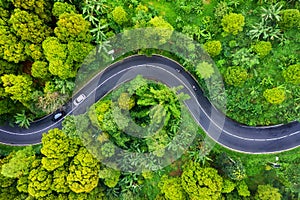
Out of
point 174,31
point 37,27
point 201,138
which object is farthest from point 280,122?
point 37,27

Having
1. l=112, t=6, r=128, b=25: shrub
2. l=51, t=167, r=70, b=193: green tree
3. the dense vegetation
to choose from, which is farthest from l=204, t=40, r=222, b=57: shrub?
l=51, t=167, r=70, b=193: green tree

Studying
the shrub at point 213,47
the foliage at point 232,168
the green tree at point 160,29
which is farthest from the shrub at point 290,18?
the foliage at point 232,168

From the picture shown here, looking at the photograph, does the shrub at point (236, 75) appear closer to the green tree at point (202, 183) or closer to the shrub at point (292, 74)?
the shrub at point (292, 74)

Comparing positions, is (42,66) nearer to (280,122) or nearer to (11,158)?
(11,158)

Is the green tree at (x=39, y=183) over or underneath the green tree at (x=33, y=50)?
underneath

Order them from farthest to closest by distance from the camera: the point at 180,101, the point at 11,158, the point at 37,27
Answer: the point at 180,101, the point at 11,158, the point at 37,27

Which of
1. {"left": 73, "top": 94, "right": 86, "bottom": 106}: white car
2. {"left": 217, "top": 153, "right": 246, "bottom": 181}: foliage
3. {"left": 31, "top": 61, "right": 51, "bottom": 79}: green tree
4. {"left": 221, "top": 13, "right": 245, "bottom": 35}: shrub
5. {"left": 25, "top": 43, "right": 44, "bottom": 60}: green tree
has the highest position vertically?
{"left": 221, "top": 13, "right": 245, "bottom": 35}: shrub

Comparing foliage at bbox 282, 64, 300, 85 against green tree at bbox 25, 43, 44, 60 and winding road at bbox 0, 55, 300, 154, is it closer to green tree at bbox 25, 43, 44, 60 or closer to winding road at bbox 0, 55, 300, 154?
winding road at bbox 0, 55, 300, 154
